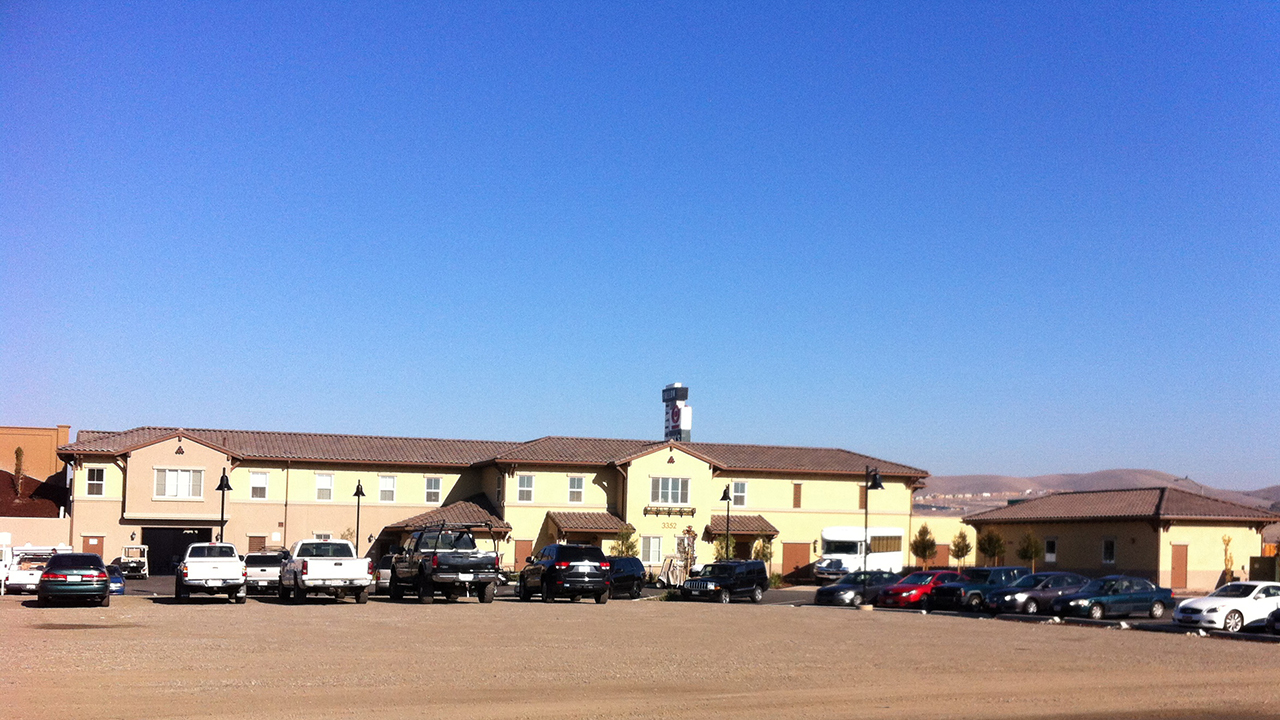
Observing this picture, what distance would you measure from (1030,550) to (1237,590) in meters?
29.9

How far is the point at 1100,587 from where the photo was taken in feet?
115

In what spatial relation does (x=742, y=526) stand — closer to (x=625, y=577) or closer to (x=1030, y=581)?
(x=625, y=577)

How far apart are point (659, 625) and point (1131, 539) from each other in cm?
3614

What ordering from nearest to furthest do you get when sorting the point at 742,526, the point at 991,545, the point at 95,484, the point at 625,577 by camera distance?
the point at 625,577, the point at 95,484, the point at 742,526, the point at 991,545

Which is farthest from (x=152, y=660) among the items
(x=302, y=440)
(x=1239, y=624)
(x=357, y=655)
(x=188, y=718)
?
(x=302, y=440)

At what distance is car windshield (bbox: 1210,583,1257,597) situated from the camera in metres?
31.3

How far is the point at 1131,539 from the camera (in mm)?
56781

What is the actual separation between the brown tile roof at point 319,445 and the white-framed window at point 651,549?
371 inches

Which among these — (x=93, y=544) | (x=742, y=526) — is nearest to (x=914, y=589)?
(x=742, y=526)

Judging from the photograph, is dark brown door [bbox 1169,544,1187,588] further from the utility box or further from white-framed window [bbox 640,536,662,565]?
white-framed window [bbox 640,536,662,565]

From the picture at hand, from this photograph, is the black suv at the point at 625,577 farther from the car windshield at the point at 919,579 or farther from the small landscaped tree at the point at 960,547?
the small landscaped tree at the point at 960,547

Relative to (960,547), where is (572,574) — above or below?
above

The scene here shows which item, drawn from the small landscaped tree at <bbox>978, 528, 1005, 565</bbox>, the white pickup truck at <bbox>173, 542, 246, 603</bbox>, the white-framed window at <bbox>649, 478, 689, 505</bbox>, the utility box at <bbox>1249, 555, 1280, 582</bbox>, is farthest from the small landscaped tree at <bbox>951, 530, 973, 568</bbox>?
the white pickup truck at <bbox>173, 542, 246, 603</bbox>

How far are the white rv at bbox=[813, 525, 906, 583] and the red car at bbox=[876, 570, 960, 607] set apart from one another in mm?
20567
